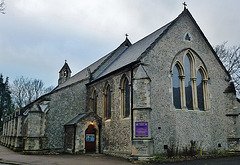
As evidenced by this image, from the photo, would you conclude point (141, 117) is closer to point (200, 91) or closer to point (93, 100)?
point (200, 91)

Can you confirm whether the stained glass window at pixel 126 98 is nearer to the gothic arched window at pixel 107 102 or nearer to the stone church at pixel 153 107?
the stone church at pixel 153 107

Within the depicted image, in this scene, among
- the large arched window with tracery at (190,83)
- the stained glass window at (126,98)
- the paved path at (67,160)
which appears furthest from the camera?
the stained glass window at (126,98)

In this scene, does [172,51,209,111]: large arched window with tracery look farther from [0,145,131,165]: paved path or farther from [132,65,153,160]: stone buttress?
[0,145,131,165]: paved path

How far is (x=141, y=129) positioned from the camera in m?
13.8

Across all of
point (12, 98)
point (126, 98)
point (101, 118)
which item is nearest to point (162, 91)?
point (126, 98)

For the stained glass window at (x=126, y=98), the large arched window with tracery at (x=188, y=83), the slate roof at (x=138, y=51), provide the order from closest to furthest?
the stained glass window at (x=126, y=98)
the large arched window with tracery at (x=188, y=83)
the slate roof at (x=138, y=51)

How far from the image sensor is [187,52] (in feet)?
58.9

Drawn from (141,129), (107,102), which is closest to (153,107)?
(141,129)

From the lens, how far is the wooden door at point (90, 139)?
19.2 m

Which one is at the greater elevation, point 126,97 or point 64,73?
point 64,73

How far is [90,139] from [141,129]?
7.16 m

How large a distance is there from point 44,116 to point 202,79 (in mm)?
14394

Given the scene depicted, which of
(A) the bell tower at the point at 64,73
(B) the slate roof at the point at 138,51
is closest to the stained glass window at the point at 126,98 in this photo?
(B) the slate roof at the point at 138,51

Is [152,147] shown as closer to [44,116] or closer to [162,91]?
[162,91]
